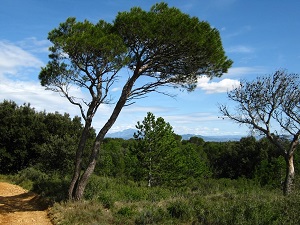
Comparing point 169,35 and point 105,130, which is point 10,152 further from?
point 169,35

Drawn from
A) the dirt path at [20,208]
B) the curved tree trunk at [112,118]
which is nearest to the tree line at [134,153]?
the dirt path at [20,208]

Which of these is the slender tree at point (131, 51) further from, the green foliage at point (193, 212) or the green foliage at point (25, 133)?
the green foliage at point (25, 133)

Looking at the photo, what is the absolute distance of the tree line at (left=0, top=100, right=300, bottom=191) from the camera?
1990 cm

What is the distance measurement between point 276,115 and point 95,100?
9.97 meters

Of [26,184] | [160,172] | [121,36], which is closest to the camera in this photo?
[121,36]

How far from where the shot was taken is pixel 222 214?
9.02 meters

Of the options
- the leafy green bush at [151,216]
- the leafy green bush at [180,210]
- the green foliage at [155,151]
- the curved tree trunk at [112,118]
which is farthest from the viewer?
the green foliage at [155,151]

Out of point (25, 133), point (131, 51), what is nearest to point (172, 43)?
point (131, 51)

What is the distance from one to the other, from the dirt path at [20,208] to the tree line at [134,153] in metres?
4.04

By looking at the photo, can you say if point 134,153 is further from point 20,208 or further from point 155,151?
point 20,208

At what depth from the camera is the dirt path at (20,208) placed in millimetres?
9922

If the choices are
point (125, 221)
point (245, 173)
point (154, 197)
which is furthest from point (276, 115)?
point (245, 173)

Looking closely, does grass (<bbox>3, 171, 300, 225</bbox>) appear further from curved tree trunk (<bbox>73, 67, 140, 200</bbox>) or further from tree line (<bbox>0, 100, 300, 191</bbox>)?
tree line (<bbox>0, 100, 300, 191</bbox>)

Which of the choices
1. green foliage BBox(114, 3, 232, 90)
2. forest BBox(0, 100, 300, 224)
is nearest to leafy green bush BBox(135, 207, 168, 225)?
forest BBox(0, 100, 300, 224)
